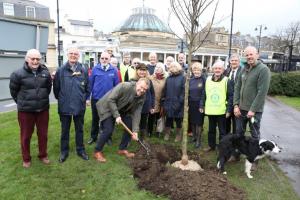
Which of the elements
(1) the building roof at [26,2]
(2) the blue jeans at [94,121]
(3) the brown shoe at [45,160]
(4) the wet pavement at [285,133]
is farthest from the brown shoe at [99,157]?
(1) the building roof at [26,2]

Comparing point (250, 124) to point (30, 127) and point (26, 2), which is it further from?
point (26, 2)

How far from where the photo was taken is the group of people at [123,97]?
18.3 ft

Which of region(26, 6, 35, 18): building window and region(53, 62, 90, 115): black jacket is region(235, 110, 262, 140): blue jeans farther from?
region(26, 6, 35, 18): building window

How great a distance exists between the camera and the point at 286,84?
18984 mm

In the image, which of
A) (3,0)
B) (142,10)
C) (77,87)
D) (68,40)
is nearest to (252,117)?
(77,87)

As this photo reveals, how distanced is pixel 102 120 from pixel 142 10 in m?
85.1

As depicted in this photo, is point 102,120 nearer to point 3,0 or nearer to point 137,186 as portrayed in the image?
point 137,186

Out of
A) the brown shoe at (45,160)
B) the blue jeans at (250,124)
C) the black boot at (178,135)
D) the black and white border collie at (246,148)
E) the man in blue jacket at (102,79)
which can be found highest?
the man in blue jacket at (102,79)

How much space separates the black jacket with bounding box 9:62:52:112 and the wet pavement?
4.46 meters

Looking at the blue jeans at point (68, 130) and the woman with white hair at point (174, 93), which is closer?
the blue jeans at point (68, 130)

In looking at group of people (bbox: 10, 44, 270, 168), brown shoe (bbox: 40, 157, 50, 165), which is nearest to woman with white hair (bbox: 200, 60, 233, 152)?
group of people (bbox: 10, 44, 270, 168)

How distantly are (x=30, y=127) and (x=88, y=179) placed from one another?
134 centimetres

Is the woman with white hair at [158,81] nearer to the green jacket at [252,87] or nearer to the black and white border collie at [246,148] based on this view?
the green jacket at [252,87]

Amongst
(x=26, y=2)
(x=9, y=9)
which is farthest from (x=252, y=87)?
(x=26, y=2)
